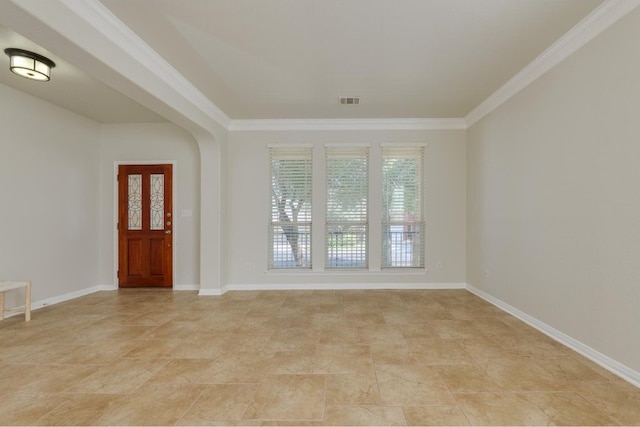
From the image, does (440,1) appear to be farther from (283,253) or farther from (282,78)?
(283,253)

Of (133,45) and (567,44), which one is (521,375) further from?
(133,45)

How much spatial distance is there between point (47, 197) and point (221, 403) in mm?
4279

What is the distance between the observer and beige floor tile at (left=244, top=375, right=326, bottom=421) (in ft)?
6.43

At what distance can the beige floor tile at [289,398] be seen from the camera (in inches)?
77.1

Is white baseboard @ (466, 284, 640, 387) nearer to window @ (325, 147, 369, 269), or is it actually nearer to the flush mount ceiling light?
window @ (325, 147, 369, 269)

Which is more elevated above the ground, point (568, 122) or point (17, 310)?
point (568, 122)

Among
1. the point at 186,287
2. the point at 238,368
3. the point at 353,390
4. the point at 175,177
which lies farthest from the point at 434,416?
the point at 175,177

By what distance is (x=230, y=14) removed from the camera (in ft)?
8.32

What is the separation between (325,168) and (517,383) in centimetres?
388

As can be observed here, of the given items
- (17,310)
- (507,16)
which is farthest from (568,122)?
(17,310)

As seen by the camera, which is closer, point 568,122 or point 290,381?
point 290,381

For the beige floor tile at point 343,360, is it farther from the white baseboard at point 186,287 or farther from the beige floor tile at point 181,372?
the white baseboard at point 186,287

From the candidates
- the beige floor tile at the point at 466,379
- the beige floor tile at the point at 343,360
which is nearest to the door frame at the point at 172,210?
the beige floor tile at the point at 343,360

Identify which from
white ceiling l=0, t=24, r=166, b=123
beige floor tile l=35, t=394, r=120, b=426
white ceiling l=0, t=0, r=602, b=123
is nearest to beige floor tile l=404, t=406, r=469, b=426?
beige floor tile l=35, t=394, r=120, b=426
